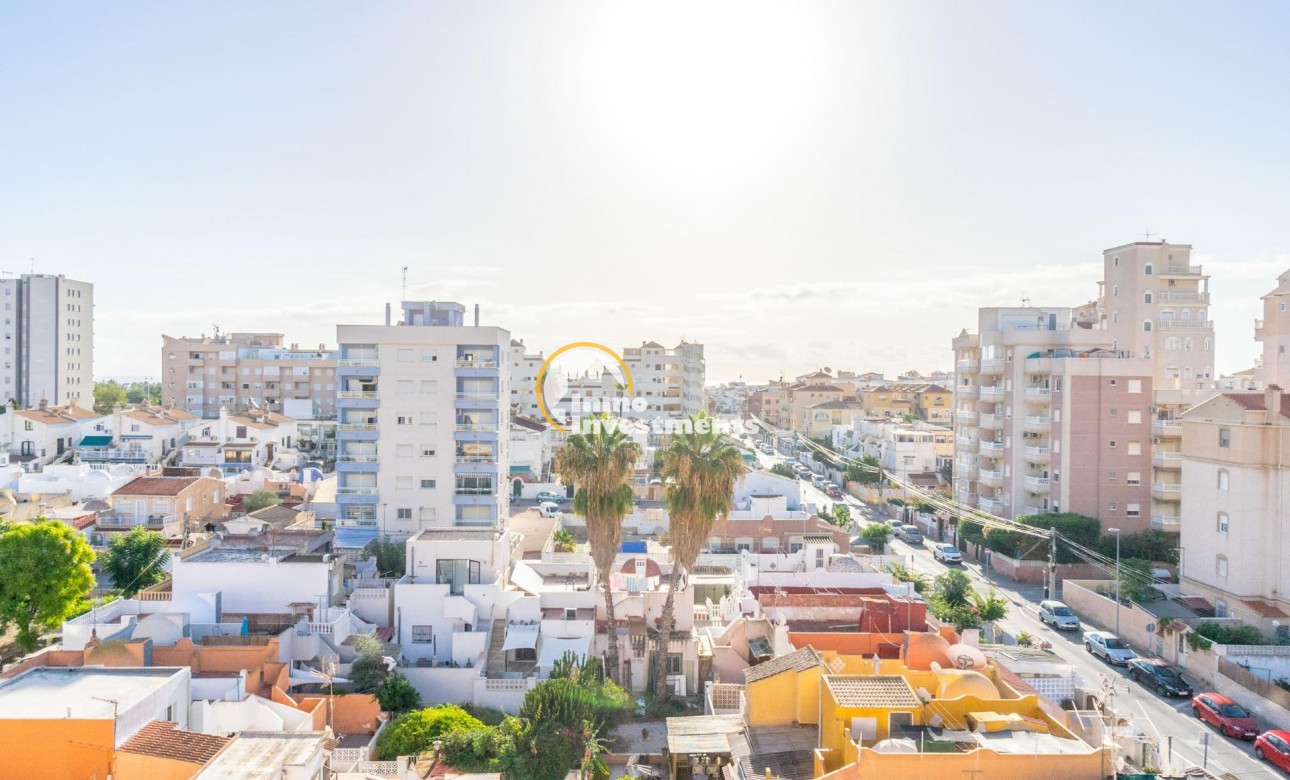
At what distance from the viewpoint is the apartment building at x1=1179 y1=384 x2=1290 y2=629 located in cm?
3178

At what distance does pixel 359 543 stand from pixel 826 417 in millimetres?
78904

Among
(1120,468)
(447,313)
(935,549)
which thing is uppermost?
(447,313)

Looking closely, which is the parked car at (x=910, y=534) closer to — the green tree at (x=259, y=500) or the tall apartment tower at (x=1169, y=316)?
the tall apartment tower at (x=1169, y=316)

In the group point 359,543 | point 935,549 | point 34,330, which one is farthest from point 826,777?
point 34,330

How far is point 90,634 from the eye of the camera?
25.5 meters

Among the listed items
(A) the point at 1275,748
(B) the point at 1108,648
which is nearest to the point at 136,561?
(B) the point at 1108,648

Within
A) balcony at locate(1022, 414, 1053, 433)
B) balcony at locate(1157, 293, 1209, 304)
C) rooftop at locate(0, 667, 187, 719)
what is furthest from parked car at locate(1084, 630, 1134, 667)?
balcony at locate(1157, 293, 1209, 304)

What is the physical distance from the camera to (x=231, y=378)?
94.4 metres

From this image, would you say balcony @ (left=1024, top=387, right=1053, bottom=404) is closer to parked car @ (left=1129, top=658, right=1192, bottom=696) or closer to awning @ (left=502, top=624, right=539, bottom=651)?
parked car @ (left=1129, top=658, right=1192, bottom=696)

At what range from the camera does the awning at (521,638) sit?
2702 centimetres

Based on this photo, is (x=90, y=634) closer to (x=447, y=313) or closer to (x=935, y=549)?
(x=447, y=313)

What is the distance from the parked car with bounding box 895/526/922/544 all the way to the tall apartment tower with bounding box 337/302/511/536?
27.9 m

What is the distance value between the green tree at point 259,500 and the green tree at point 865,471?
149 ft

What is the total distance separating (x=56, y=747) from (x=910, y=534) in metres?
47.2
